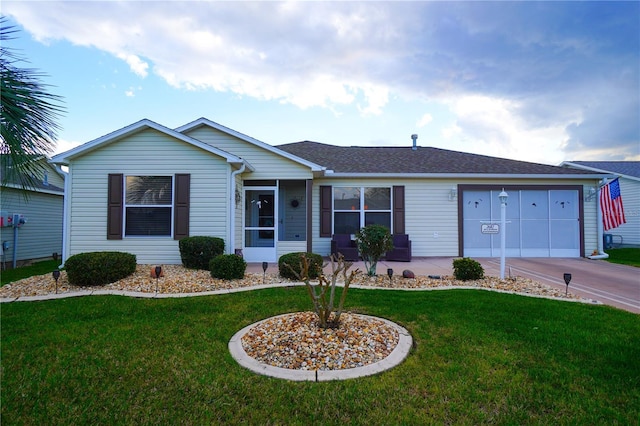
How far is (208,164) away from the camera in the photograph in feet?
26.6

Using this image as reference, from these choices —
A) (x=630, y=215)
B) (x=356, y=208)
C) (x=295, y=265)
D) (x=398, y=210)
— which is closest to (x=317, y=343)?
(x=295, y=265)

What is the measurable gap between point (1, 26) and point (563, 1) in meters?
12.0

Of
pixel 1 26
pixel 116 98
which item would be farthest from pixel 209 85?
pixel 1 26

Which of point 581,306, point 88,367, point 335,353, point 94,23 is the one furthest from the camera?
point 94,23

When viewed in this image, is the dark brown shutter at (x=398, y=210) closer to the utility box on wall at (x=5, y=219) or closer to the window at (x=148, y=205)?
the window at (x=148, y=205)

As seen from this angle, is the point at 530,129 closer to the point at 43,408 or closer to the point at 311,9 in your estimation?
the point at 311,9

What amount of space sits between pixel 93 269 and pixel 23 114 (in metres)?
3.34

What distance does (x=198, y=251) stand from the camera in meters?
7.24

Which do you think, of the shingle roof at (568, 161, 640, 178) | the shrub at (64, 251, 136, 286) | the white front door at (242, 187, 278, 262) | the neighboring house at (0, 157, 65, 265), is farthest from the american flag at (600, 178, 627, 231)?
the neighboring house at (0, 157, 65, 265)

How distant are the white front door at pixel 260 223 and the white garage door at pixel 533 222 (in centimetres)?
635

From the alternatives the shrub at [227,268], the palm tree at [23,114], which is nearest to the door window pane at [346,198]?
the shrub at [227,268]

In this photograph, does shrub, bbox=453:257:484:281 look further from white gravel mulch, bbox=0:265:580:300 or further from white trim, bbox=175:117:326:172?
white trim, bbox=175:117:326:172

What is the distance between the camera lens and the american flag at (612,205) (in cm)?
970

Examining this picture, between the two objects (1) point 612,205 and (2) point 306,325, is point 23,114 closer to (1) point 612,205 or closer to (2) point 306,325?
(2) point 306,325
